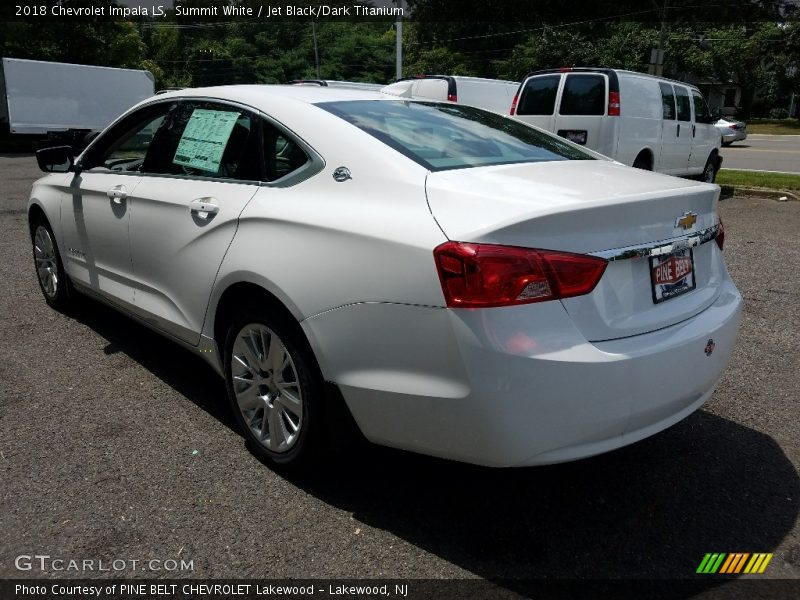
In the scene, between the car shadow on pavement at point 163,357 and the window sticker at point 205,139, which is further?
the car shadow on pavement at point 163,357

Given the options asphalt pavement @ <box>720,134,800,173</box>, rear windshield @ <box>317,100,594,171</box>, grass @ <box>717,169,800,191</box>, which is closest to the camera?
rear windshield @ <box>317,100,594,171</box>

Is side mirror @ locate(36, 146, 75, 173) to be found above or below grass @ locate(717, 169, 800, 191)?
above

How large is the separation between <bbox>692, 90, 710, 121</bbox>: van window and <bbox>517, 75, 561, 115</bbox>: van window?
334 cm

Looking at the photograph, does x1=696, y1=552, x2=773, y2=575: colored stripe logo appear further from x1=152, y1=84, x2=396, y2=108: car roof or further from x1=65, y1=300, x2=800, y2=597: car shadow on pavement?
x1=152, y1=84, x2=396, y2=108: car roof

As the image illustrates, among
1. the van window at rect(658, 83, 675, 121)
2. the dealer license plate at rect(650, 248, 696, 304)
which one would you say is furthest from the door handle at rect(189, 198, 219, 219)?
the van window at rect(658, 83, 675, 121)

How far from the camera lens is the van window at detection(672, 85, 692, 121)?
12.2m

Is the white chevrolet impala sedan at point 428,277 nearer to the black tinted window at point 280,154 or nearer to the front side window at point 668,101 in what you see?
the black tinted window at point 280,154

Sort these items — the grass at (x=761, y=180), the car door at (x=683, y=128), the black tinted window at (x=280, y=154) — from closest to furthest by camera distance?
the black tinted window at (x=280, y=154), the car door at (x=683, y=128), the grass at (x=761, y=180)

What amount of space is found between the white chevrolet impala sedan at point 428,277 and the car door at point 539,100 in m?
8.01

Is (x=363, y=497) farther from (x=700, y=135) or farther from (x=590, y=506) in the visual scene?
(x=700, y=135)

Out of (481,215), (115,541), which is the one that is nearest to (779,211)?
(481,215)

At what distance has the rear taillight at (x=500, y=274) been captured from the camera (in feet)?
7.10

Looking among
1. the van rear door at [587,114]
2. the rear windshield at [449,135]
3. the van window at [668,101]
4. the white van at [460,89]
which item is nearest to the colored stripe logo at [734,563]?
the rear windshield at [449,135]

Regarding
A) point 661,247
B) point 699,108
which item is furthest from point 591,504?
point 699,108
